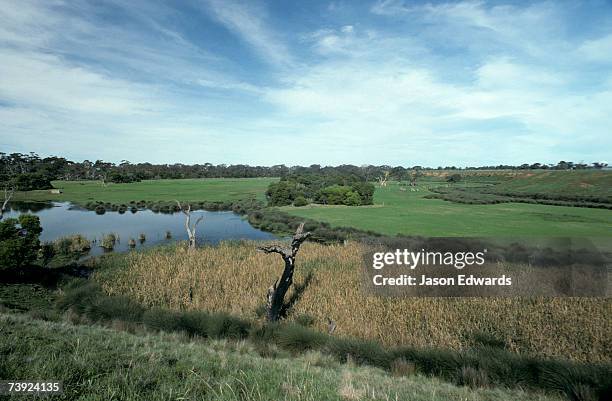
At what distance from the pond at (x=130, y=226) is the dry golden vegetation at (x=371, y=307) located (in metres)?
12.5

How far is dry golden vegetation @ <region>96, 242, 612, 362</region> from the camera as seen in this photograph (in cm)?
1009

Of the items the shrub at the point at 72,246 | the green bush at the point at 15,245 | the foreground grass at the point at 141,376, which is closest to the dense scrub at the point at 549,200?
the shrub at the point at 72,246

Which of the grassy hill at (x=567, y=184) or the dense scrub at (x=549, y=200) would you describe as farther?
the grassy hill at (x=567, y=184)

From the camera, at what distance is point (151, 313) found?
36.6ft

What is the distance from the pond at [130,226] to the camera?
31500mm

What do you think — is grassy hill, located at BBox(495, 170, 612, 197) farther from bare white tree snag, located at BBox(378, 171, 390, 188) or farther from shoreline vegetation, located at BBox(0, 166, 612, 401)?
shoreline vegetation, located at BBox(0, 166, 612, 401)

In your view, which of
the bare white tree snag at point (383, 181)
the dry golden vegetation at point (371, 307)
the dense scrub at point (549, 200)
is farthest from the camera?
the bare white tree snag at point (383, 181)

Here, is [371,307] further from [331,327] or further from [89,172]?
[89,172]

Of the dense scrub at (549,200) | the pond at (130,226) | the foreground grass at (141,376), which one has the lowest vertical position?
→ the pond at (130,226)

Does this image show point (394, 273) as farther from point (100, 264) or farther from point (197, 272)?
point (100, 264)

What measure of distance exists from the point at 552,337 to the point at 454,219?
28.6 m

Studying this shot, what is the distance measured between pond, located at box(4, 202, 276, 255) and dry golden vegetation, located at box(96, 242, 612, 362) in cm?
1252

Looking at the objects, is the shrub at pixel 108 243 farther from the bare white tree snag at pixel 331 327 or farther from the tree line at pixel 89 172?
the tree line at pixel 89 172

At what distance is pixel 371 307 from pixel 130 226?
34824mm
